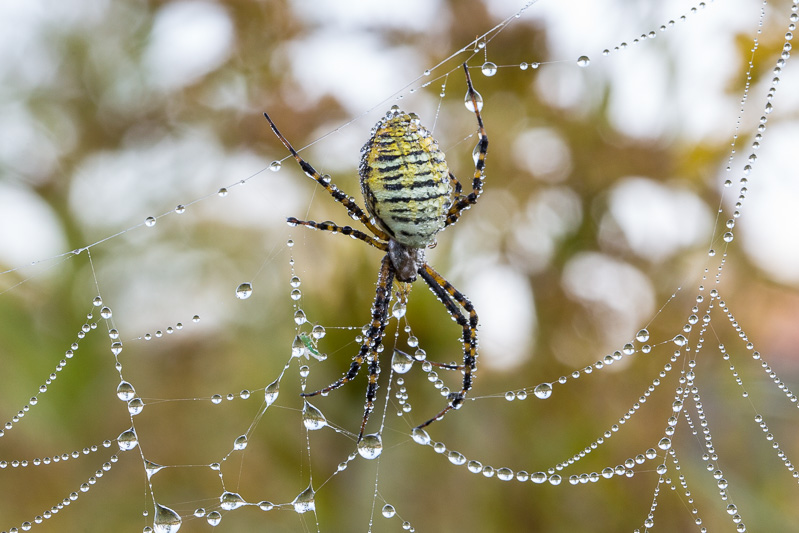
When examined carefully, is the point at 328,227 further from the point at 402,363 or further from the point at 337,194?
the point at 402,363

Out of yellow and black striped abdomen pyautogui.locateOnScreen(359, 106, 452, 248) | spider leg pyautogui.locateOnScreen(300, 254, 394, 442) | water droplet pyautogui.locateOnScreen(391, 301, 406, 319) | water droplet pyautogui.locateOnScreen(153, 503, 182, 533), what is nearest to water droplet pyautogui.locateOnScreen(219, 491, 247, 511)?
water droplet pyautogui.locateOnScreen(153, 503, 182, 533)

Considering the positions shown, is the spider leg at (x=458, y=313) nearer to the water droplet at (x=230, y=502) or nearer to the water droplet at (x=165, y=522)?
the water droplet at (x=230, y=502)

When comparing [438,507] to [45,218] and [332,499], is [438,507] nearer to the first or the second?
[332,499]

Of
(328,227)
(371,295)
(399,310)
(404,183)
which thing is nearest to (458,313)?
(399,310)

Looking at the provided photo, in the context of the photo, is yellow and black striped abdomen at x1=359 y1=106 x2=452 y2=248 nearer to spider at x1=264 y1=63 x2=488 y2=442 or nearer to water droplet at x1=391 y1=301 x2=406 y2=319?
spider at x1=264 y1=63 x2=488 y2=442

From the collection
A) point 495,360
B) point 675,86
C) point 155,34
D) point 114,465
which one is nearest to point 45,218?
point 155,34

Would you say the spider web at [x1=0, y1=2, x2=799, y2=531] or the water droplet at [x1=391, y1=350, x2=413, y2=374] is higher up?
the spider web at [x1=0, y1=2, x2=799, y2=531]

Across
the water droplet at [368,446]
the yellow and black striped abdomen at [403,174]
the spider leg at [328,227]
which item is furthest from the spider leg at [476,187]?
the water droplet at [368,446]

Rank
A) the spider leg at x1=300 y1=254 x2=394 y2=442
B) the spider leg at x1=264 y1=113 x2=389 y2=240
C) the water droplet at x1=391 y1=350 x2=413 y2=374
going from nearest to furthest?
the spider leg at x1=264 y1=113 x2=389 y2=240
the water droplet at x1=391 y1=350 x2=413 y2=374
the spider leg at x1=300 y1=254 x2=394 y2=442
